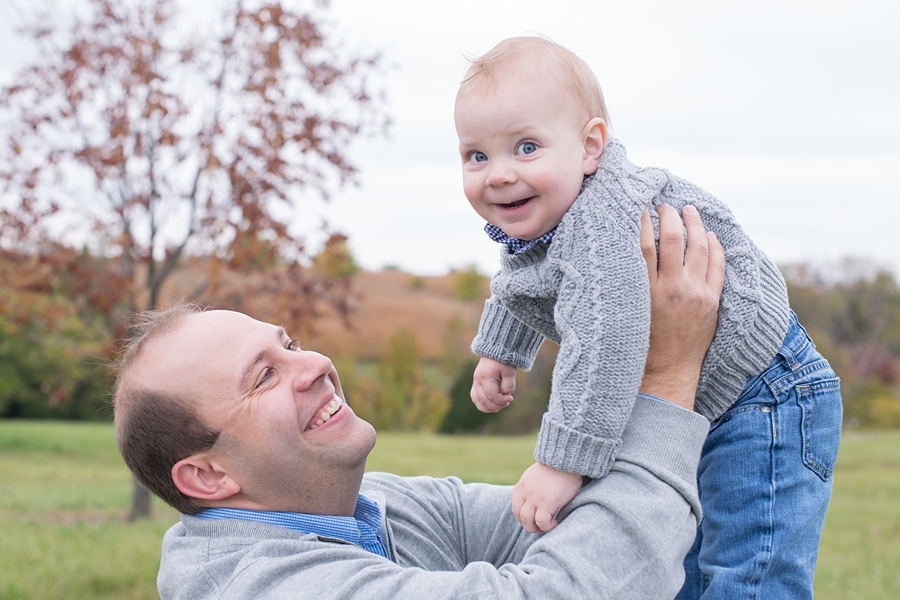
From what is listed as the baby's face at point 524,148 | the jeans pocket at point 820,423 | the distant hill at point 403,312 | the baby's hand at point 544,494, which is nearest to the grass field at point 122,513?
the jeans pocket at point 820,423

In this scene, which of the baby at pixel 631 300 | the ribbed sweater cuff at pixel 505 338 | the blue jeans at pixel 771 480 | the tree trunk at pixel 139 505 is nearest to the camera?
the baby at pixel 631 300

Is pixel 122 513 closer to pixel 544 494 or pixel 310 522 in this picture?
pixel 310 522

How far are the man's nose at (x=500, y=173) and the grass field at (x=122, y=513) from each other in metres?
5.11

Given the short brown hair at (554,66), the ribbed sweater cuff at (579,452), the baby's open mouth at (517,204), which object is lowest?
the ribbed sweater cuff at (579,452)

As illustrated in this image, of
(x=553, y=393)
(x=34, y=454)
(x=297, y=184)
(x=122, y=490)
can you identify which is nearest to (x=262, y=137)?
(x=297, y=184)

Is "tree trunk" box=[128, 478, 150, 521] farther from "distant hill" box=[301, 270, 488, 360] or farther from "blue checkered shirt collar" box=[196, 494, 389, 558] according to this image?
"distant hill" box=[301, 270, 488, 360]

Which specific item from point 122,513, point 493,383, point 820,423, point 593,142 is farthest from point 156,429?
point 122,513

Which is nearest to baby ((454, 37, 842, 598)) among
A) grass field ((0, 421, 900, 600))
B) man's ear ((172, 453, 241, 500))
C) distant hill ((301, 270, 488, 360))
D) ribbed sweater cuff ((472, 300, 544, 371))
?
ribbed sweater cuff ((472, 300, 544, 371))

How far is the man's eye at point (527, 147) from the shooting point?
82.9 inches

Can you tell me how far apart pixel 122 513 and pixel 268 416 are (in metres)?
7.91

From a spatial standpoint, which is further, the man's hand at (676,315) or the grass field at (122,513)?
the grass field at (122,513)

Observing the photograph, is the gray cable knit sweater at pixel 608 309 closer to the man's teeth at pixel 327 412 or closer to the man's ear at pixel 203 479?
the man's teeth at pixel 327 412

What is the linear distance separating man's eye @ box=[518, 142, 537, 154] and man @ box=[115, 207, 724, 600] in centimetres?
31

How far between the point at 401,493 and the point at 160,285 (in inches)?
252
